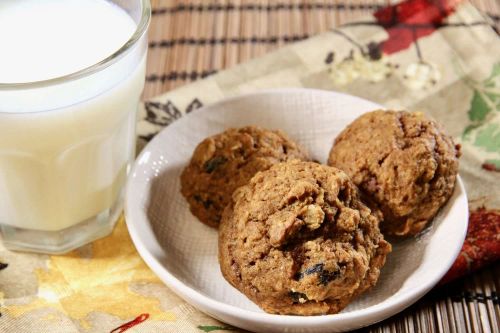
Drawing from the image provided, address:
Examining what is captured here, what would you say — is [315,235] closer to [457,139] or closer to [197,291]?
[197,291]

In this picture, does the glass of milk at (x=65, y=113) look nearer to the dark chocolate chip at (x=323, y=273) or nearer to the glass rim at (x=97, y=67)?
the glass rim at (x=97, y=67)

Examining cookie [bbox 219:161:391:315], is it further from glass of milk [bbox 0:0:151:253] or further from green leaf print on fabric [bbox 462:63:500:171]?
green leaf print on fabric [bbox 462:63:500:171]

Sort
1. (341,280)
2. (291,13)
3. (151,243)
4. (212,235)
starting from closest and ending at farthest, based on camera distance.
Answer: (341,280) → (151,243) → (212,235) → (291,13)

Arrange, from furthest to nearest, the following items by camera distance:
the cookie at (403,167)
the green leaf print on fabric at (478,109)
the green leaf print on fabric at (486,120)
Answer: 1. the green leaf print on fabric at (478,109)
2. the green leaf print on fabric at (486,120)
3. the cookie at (403,167)

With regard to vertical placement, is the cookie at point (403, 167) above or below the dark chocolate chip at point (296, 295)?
above

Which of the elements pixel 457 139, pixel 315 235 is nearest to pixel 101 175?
pixel 315 235

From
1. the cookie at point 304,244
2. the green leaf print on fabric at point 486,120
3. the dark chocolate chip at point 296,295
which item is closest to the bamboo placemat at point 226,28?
the green leaf print on fabric at point 486,120
